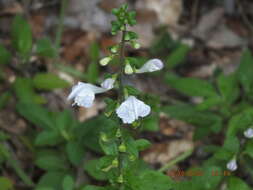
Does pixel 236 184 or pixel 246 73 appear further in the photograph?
pixel 246 73

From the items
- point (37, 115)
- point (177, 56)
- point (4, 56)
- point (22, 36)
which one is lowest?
point (37, 115)

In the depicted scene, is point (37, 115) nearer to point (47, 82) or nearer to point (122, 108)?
point (47, 82)

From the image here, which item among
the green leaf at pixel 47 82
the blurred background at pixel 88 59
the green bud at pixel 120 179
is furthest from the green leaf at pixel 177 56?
the green bud at pixel 120 179

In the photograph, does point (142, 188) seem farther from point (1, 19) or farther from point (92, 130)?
point (1, 19)

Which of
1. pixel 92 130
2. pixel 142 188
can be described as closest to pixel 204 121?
pixel 92 130

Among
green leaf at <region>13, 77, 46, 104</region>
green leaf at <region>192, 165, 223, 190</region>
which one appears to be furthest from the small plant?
green leaf at <region>13, 77, 46, 104</region>

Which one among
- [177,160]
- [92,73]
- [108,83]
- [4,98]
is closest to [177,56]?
[92,73]

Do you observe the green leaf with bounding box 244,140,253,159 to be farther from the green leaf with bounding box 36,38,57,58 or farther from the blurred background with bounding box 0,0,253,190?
the green leaf with bounding box 36,38,57,58
